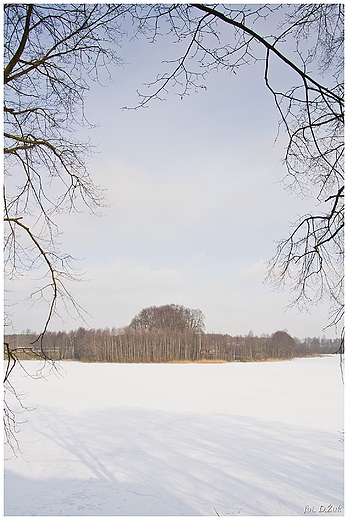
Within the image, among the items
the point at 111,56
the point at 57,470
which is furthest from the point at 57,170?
the point at 57,470

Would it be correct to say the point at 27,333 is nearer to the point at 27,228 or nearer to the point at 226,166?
the point at 27,228

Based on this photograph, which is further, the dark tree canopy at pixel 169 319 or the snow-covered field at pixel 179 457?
the dark tree canopy at pixel 169 319

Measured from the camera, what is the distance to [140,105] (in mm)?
1987

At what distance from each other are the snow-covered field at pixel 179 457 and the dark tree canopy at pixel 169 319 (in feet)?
77.9

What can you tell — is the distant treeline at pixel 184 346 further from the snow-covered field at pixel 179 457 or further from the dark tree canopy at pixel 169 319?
the snow-covered field at pixel 179 457

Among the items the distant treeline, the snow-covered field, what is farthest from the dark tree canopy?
the snow-covered field

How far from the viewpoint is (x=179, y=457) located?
6289 mm

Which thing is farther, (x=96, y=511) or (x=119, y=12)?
(x=96, y=511)

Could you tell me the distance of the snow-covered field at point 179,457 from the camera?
4.61 meters

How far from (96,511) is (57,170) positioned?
371 centimetres

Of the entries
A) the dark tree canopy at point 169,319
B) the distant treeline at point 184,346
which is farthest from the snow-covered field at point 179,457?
the dark tree canopy at point 169,319

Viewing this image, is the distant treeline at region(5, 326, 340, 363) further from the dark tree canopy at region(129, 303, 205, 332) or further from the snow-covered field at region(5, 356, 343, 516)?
the snow-covered field at region(5, 356, 343, 516)

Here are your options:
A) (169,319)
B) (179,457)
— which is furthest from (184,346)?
(179,457)

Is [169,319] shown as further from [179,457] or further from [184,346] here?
[179,457]
